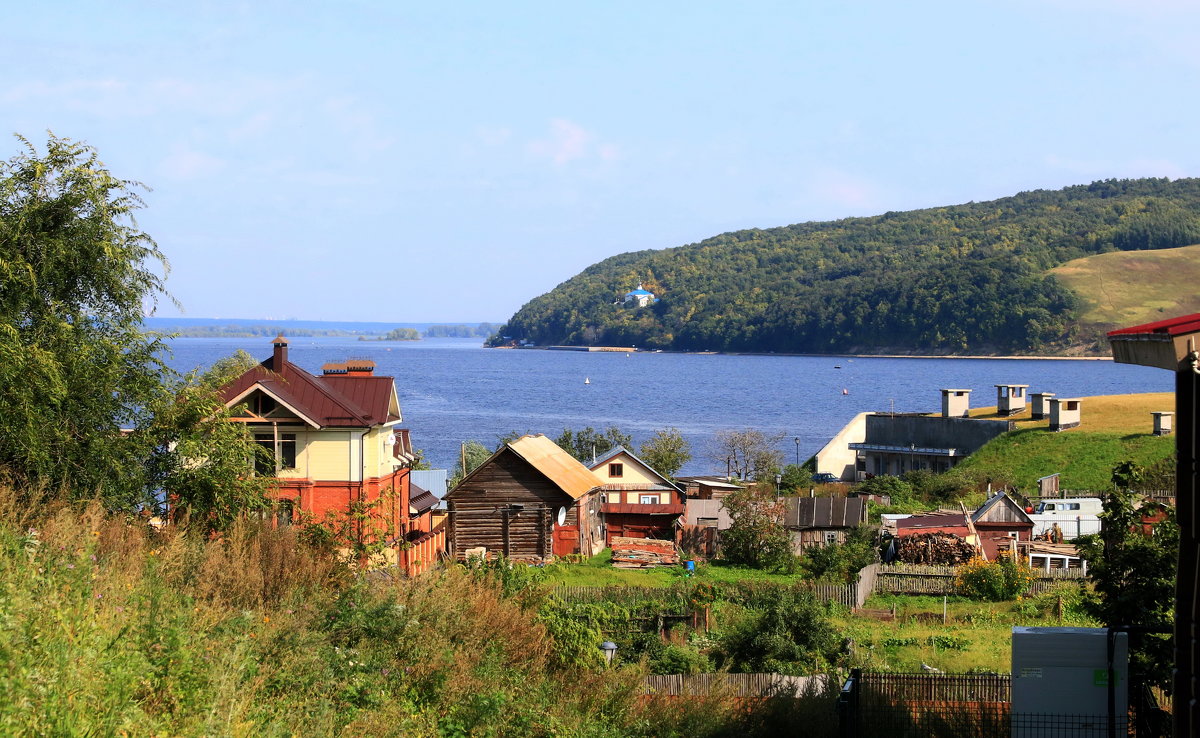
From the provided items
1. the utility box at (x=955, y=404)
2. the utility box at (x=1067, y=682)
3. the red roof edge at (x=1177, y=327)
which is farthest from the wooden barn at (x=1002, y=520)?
the red roof edge at (x=1177, y=327)

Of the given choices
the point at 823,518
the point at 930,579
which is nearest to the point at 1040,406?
the point at 823,518

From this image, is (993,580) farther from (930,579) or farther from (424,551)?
(424,551)

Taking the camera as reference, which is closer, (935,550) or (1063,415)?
(935,550)

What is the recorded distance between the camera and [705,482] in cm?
5541

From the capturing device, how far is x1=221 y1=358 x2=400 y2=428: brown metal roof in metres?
28.1

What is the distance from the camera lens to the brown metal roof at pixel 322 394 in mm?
28094

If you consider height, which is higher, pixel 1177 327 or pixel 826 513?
pixel 1177 327

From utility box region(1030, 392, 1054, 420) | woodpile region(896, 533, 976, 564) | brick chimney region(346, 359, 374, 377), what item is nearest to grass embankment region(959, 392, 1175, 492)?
utility box region(1030, 392, 1054, 420)

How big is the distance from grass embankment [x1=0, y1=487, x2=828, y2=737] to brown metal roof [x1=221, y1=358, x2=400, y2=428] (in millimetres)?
12920

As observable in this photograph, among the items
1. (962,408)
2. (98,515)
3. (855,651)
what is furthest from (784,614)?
(962,408)

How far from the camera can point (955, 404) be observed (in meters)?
69.4

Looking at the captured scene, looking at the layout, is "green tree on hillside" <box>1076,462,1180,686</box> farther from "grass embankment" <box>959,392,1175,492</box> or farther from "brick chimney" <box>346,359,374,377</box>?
"grass embankment" <box>959,392,1175,492</box>

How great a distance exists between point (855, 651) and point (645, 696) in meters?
8.43

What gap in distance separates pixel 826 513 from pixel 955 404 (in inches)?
1256
